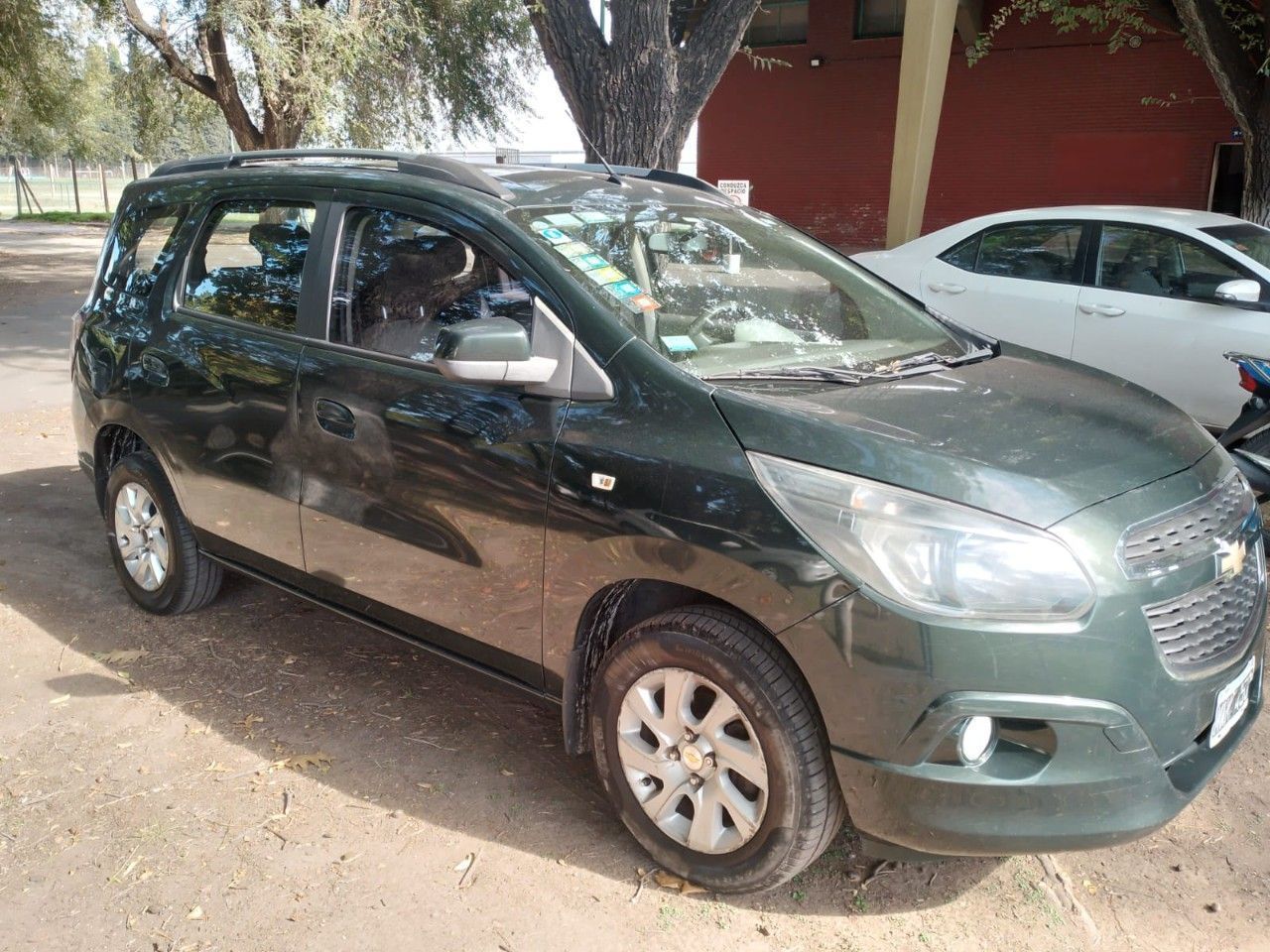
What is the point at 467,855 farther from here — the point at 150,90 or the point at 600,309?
the point at 150,90

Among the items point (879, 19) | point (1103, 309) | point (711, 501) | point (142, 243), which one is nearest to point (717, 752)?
point (711, 501)

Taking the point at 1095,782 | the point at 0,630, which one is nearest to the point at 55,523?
the point at 0,630

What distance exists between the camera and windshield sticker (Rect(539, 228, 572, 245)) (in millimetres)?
3197

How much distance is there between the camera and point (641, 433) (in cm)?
280

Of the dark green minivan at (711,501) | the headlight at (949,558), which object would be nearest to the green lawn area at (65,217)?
the dark green minivan at (711,501)

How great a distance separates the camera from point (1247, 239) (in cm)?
684

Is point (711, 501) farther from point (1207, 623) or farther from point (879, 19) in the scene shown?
point (879, 19)

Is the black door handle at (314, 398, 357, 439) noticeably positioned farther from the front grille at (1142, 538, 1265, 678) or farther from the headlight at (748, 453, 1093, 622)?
the front grille at (1142, 538, 1265, 678)

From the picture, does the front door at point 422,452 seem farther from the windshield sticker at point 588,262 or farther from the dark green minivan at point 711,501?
the windshield sticker at point 588,262

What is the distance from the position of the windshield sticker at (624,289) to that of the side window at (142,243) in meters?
2.13

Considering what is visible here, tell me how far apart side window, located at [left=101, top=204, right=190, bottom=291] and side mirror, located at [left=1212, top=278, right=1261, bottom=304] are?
5449 mm

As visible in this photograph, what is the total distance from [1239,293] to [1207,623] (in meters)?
4.36

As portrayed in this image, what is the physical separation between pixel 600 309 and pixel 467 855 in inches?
61.3

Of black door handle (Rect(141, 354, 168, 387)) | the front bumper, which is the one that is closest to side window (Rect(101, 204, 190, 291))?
black door handle (Rect(141, 354, 168, 387))
